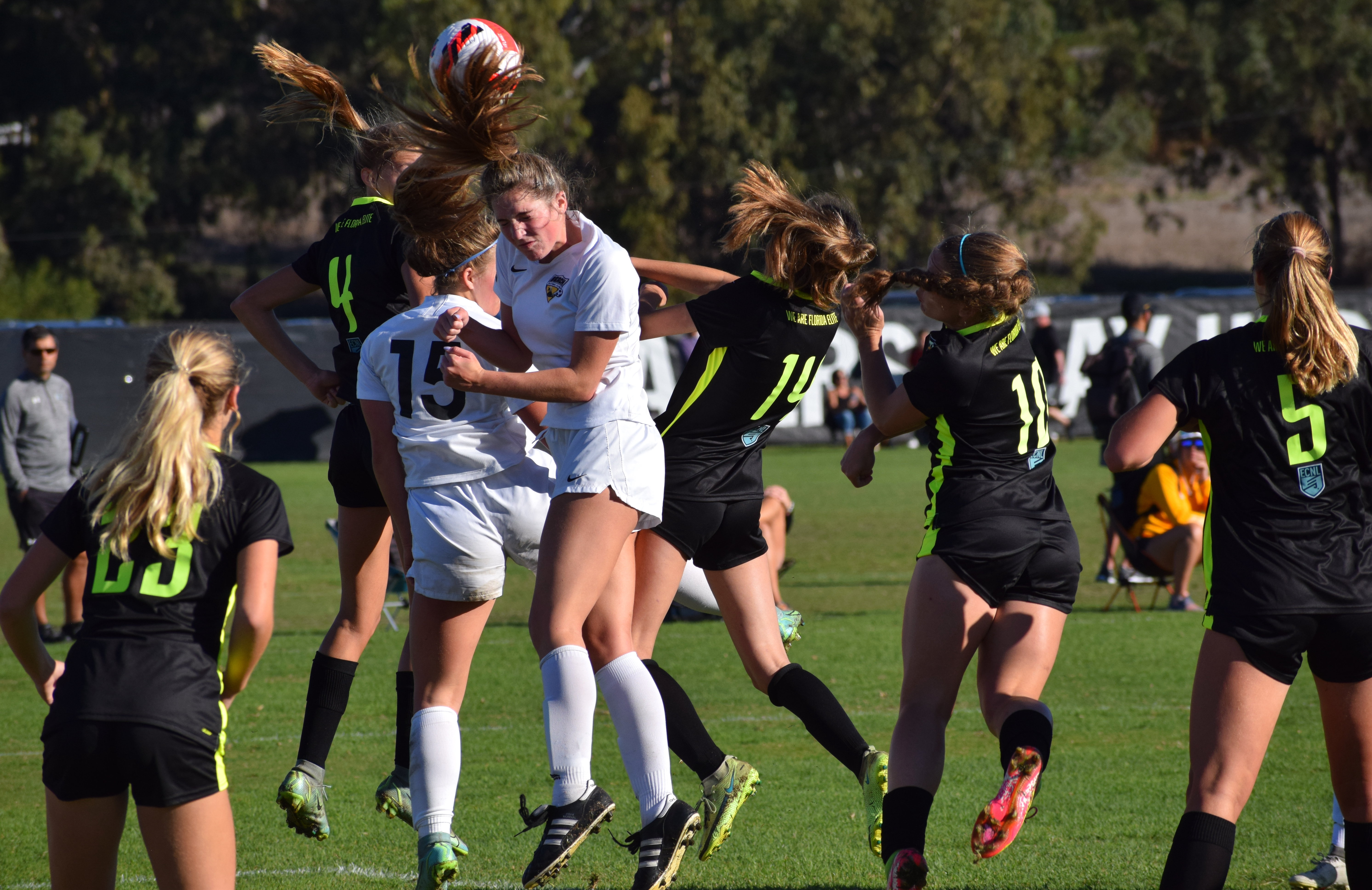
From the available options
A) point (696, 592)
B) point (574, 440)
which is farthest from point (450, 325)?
point (696, 592)

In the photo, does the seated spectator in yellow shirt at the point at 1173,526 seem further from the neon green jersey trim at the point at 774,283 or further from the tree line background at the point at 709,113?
the tree line background at the point at 709,113

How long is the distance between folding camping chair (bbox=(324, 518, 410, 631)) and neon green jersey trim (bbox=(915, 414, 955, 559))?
5.88 m

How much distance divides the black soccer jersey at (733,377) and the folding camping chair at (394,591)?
515 centimetres

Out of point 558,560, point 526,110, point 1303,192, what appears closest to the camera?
point 558,560

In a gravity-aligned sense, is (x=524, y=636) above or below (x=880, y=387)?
below

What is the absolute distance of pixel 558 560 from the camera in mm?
3992

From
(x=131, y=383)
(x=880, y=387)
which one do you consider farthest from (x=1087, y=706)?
(x=131, y=383)

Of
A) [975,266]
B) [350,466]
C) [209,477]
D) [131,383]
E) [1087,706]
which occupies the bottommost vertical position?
[131,383]

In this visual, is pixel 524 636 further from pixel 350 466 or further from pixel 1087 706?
pixel 350 466

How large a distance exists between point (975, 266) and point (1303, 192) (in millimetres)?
44463

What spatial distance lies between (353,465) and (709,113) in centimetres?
3701

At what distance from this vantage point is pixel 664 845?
13.2 feet

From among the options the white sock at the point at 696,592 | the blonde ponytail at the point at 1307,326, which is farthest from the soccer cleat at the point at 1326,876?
the white sock at the point at 696,592

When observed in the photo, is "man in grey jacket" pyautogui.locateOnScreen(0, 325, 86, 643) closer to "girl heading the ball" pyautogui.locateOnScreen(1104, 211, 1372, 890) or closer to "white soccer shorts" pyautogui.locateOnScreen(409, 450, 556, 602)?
"white soccer shorts" pyautogui.locateOnScreen(409, 450, 556, 602)
